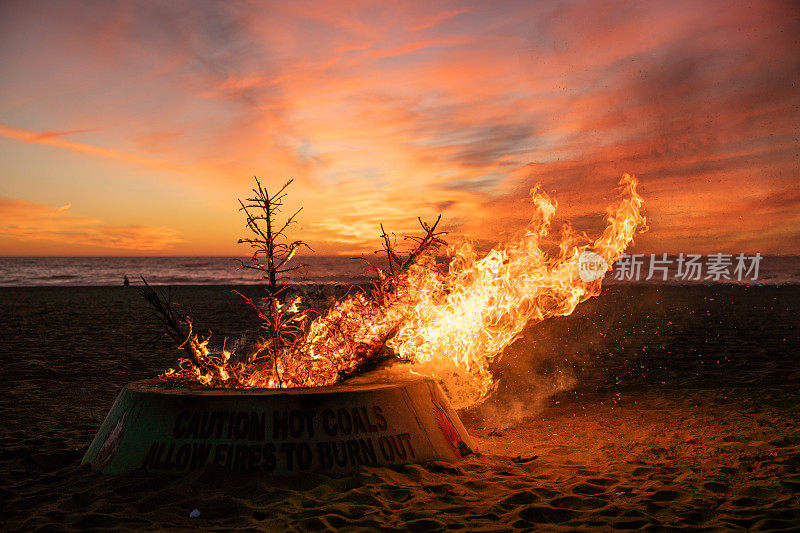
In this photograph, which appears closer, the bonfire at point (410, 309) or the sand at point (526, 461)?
the sand at point (526, 461)

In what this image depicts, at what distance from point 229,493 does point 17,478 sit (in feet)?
8.21

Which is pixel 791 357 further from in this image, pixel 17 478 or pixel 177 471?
pixel 17 478

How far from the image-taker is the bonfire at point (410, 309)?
23.8ft

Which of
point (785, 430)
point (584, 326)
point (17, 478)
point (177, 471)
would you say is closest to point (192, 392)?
point (177, 471)

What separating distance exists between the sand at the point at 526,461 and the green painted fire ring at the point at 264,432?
0.56 ft

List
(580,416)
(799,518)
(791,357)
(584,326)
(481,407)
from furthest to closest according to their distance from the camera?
1. (584,326)
2. (791,357)
3. (481,407)
4. (580,416)
5. (799,518)

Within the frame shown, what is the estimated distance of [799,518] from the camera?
4773 mm

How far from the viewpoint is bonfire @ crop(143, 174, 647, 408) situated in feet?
23.8

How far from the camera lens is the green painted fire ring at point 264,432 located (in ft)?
18.6

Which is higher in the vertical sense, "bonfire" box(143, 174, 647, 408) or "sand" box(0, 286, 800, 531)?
"bonfire" box(143, 174, 647, 408)

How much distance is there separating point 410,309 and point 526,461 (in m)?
2.36

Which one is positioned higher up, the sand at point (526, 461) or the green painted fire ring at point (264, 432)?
the green painted fire ring at point (264, 432)

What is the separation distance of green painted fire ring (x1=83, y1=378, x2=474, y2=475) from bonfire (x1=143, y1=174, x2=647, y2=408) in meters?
1.01

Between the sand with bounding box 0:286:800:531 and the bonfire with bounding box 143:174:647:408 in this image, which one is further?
the bonfire with bounding box 143:174:647:408
